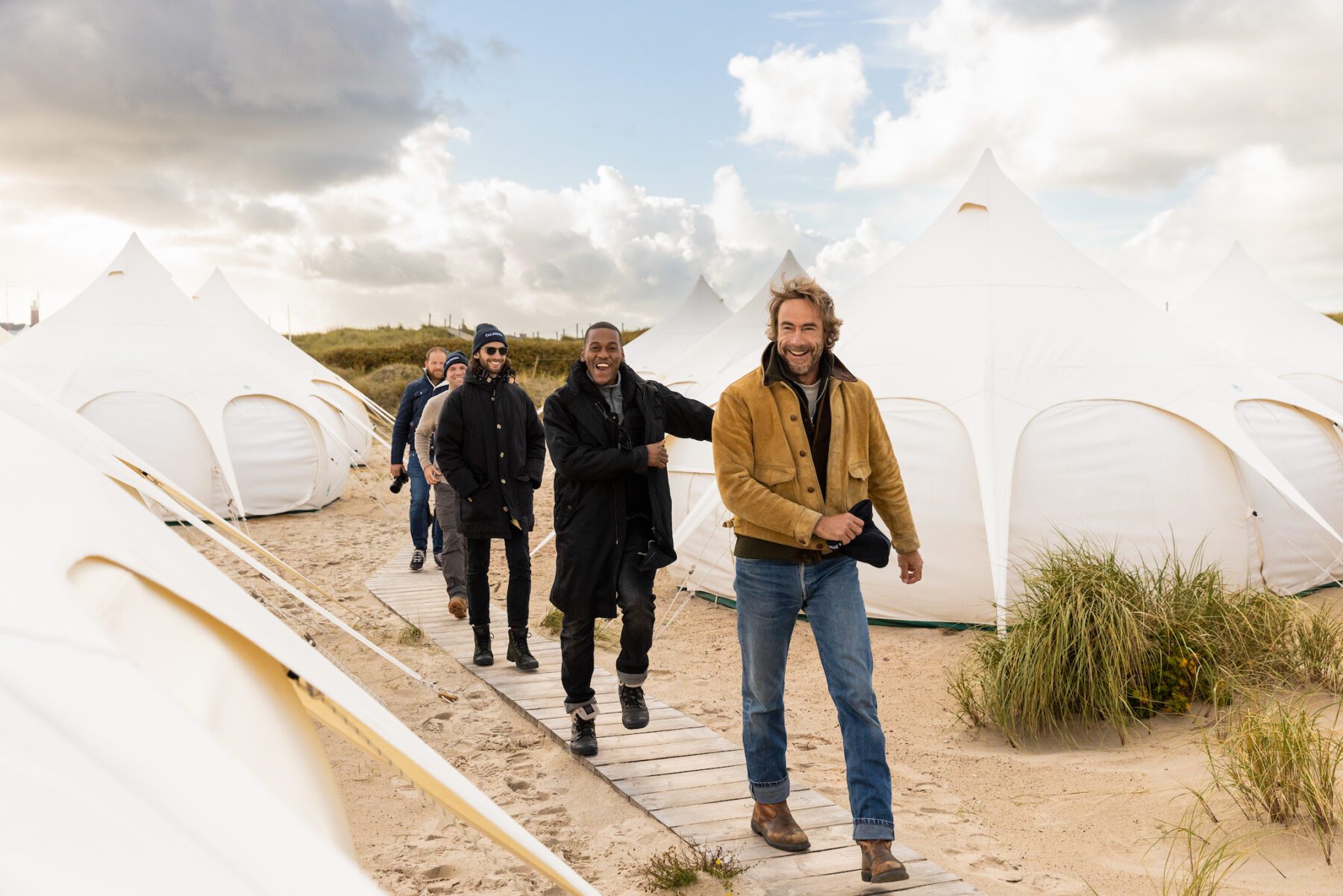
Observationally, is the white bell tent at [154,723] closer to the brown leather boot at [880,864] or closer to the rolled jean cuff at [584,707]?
the brown leather boot at [880,864]

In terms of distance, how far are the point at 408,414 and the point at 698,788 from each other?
211 inches

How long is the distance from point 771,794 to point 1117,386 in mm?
5360

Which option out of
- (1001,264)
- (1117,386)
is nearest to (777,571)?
(1117,386)

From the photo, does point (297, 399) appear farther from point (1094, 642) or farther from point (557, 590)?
point (1094, 642)

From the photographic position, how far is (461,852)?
4.00 m

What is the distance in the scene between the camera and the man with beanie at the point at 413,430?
28.5 feet

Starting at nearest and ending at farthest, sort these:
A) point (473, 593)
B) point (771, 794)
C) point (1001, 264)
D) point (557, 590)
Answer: point (771, 794)
point (557, 590)
point (473, 593)
point (1001, 264)

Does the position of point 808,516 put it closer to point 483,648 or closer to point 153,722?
point 153,722

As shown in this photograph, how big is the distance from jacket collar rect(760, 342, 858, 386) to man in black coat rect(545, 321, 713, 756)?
39.4 inches

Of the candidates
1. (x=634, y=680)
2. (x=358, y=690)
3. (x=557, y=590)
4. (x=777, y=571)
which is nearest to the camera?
(x=358, y=690)

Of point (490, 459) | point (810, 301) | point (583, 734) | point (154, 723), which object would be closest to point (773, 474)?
point (810, 301)

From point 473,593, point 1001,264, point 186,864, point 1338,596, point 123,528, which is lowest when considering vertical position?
point 1338,596

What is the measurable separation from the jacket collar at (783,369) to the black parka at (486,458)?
2.63 meters

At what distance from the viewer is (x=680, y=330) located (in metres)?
23.8
